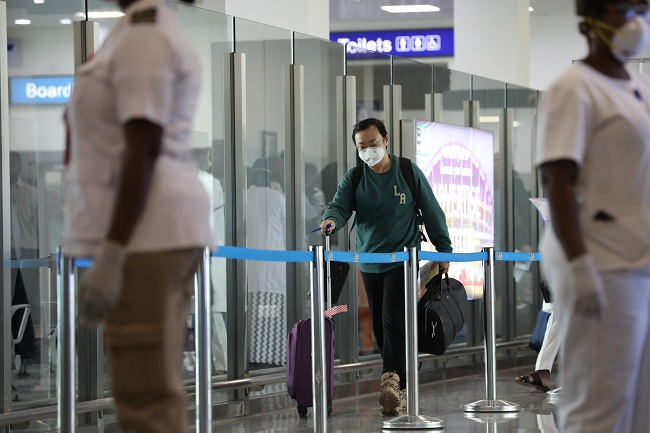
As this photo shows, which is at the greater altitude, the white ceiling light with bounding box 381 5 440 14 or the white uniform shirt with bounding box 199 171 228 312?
the white ceiling light with bounding box 381 5 440 14

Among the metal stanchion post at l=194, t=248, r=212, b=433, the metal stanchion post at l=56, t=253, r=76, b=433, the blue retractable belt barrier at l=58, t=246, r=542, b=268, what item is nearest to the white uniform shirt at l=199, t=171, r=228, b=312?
the blue retractable belt barrier at l=58, t=246, r=542, b=268

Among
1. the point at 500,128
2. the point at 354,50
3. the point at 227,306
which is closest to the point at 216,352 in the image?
the point at 227,306

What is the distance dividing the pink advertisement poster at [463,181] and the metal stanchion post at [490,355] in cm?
179

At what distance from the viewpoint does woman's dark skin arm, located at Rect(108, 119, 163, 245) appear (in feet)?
8.71

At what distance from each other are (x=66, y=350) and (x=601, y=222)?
253cm

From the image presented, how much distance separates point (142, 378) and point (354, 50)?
7501mm

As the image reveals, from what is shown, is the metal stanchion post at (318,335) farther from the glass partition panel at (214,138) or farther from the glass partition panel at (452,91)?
the glass partition panel at (452,91)

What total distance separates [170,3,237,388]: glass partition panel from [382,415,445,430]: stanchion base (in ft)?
5.09

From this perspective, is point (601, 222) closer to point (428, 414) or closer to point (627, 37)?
point (627, 37)

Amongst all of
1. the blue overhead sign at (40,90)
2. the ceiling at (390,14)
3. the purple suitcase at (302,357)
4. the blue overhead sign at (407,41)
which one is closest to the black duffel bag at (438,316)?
the purple suitcase at (302,357)

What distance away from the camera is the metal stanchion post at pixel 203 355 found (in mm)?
5223

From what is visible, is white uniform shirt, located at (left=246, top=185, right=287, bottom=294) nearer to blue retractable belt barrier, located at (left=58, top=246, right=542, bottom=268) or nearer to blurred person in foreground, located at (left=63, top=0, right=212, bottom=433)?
blue retractable belt barrier, located at (left=58, top=246, right=542, bottom=268)

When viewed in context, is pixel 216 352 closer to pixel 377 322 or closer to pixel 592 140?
pixel 377 322

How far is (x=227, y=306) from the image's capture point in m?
8.45
